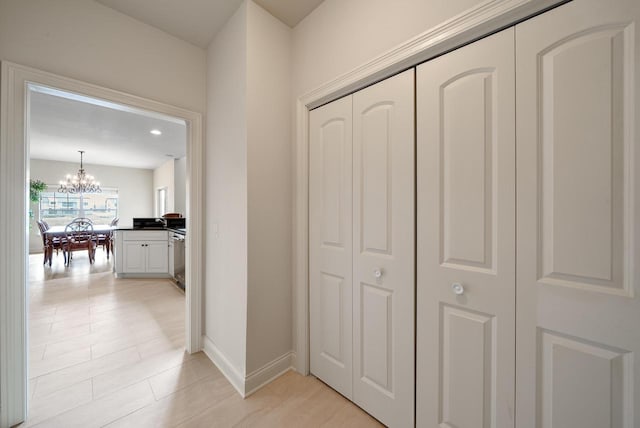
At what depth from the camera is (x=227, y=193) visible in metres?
1.86

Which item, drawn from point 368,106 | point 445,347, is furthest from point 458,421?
point 368,106

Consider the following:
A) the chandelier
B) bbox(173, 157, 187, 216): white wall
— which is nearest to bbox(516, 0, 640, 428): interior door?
bbox(173, 157, 187, 216): white wall

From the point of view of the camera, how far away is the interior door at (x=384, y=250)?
1.28m

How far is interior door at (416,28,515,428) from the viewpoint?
1.00 metres

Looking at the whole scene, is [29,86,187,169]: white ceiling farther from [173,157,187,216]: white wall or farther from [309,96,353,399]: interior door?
[309,96,353,399]: interior door

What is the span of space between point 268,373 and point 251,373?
137 millimetres

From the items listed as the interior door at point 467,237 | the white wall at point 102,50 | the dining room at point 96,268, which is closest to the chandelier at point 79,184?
the dining room at point 96,268

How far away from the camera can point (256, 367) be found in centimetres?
169

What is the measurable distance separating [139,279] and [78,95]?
3885 mm

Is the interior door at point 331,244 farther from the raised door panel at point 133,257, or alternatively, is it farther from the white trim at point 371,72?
the raised door panel at point 133,257

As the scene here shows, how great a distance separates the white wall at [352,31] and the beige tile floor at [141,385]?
2123mm

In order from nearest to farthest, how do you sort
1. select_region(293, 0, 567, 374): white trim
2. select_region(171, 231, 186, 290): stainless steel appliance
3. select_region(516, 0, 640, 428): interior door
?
select_region(516, 0, 640, 428): interior door → select_region(293, 0, 567, 374): white trim → select_region(171, 231, 186, 290): stainless steel appliance

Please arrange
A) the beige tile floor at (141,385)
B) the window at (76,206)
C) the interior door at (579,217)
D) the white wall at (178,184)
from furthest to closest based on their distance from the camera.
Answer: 1. the window at (76,206)
2. the white wall at (178,184)
3. the beige tile floor at (141,385)
4. the interior door at (579,217)

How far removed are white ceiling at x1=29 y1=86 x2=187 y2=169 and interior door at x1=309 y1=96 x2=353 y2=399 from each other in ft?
4.52
